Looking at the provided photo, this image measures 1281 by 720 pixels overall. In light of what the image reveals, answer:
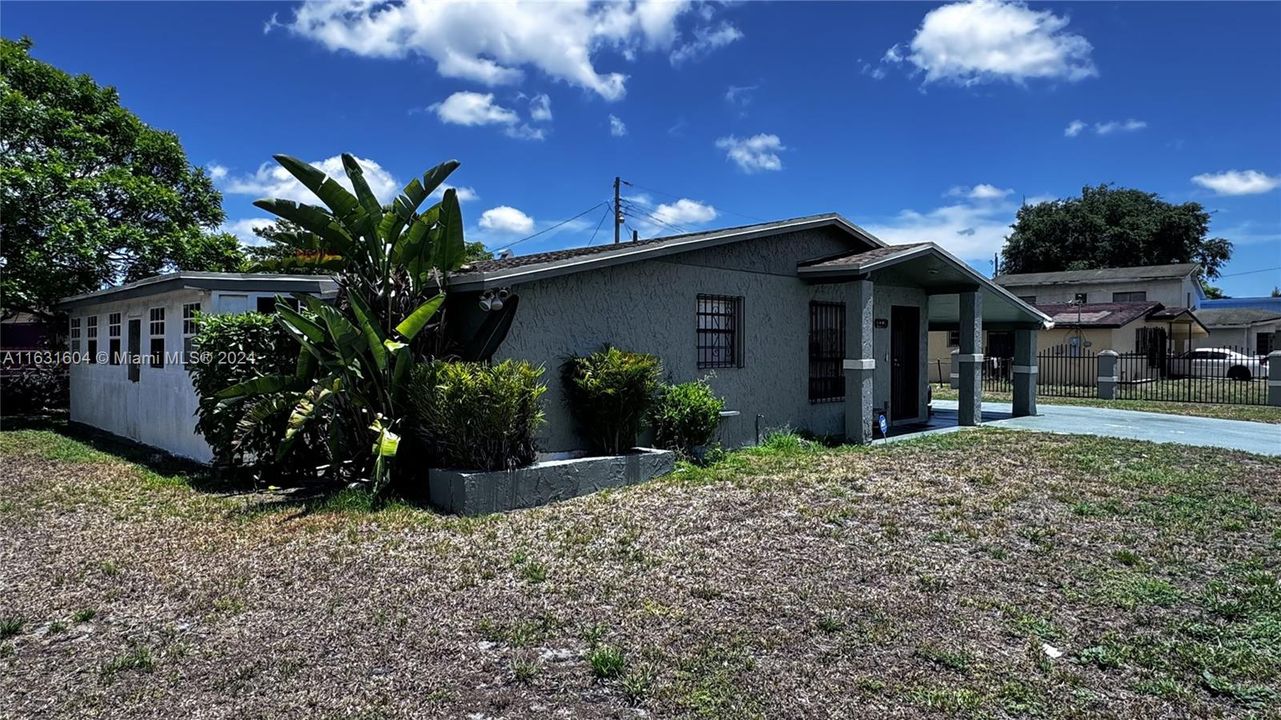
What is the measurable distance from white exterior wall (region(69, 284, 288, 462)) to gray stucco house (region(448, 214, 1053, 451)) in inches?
157

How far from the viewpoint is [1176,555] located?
572 centimetres

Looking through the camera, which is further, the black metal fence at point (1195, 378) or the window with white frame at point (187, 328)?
the black metal fence at point (1195, 378)

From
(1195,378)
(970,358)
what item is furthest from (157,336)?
(1195,378)

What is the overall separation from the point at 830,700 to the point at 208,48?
45.3ft

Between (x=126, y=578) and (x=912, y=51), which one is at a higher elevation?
(x=912, y=51)

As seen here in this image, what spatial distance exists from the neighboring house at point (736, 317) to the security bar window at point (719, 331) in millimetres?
21

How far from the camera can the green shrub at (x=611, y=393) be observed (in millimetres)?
8547

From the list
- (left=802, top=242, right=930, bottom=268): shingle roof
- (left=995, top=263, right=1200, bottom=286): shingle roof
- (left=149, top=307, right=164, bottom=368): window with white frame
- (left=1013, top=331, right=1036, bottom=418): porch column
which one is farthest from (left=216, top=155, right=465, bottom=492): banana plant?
(left=995, top=263, right=1200, bottom=286): shingle roof

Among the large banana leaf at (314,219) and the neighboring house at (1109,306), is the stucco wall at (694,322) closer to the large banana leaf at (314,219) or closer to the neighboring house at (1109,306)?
the large banana leaf at (314,219)

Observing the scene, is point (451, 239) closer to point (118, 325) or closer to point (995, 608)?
point (995, 608)

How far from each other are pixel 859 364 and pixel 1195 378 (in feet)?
90.4

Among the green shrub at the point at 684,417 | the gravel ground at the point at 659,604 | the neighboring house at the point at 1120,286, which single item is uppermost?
the neighboring house at the point at 1120,286

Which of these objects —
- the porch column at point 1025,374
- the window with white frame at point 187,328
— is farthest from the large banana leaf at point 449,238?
the porch column at point 1025,374

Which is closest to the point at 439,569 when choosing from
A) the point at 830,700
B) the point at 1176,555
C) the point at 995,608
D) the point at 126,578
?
the point at 126,578
